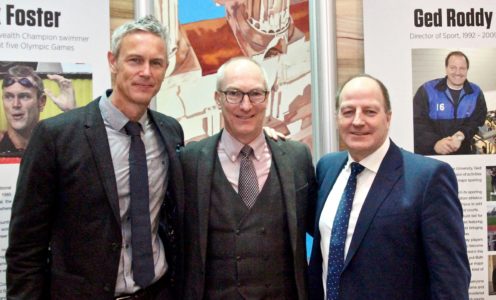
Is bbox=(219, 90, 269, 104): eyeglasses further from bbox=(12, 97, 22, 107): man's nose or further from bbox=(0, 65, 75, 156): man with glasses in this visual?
bbox=(12, 97, 22, 107): man's nose

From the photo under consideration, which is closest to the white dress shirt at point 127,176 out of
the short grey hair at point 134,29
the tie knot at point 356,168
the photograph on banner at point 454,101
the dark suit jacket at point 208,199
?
the dark suit jacket at point 208,199

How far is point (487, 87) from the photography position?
3.15m

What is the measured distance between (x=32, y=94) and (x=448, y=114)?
2276 mm

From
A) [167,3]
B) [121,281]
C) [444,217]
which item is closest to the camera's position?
[444,217]

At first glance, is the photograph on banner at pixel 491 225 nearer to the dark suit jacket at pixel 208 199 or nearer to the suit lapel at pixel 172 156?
the dark suit jacket at pixel 208 199

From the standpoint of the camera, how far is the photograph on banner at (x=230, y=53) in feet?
10.1

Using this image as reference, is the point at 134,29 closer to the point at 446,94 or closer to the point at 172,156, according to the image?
the point at 172,156

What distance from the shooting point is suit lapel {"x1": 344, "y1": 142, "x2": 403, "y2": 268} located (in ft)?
6.01

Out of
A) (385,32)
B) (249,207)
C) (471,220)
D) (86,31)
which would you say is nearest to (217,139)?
(249,207)

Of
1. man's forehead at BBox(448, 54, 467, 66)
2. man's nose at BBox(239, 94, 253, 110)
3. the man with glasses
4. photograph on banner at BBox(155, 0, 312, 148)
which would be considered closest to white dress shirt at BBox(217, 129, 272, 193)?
man's nose at BBox(239, 94, 253, 110)

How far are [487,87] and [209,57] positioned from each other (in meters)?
1.62

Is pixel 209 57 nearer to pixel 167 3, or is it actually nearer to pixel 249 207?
pixel 167 3

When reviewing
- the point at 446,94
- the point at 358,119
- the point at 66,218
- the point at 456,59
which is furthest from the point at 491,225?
the point at 66,218

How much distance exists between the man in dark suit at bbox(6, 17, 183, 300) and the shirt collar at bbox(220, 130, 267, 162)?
338 millimetres
